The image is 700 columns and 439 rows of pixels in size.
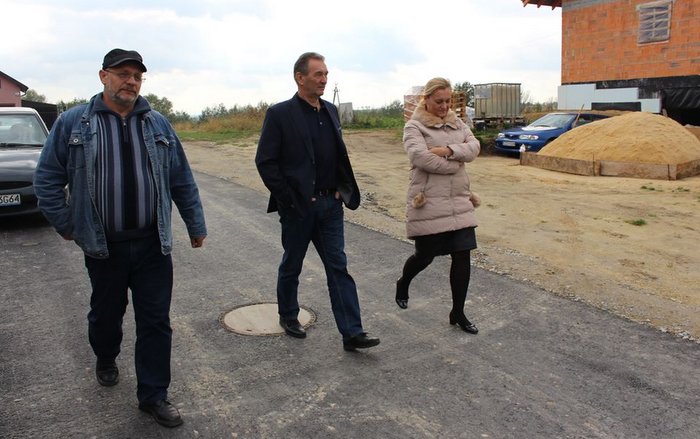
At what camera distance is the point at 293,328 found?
4.44 metres

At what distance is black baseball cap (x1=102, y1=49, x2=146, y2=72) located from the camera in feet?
9.96

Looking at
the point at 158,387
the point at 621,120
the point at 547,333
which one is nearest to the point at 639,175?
the point at 621,120

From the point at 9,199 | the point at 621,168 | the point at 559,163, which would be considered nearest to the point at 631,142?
the point at 621,168

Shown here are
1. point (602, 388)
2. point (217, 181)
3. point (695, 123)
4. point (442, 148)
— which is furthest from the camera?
point (695, 123)

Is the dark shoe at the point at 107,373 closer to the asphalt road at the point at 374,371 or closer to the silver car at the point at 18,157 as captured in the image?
the asphalt road at the point at 374,371

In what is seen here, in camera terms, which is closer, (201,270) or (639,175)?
A: (201,270)

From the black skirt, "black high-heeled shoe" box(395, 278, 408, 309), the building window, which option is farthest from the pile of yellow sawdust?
the black skirt

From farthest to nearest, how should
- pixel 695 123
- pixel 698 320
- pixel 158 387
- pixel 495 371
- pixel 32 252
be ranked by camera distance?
1. pixel 695 123
2. pixel 32 252
3. pixel 698 320
4. pixel 495 371
5. pixel 158 387

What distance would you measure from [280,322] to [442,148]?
5.79 ft

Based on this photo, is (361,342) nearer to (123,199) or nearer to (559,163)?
(123,199)

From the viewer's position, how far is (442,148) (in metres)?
4.45

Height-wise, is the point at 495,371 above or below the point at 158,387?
below

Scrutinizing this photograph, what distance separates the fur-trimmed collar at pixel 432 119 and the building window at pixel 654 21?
58.4 feet

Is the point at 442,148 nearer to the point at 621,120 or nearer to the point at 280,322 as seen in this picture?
the point at 280,322
